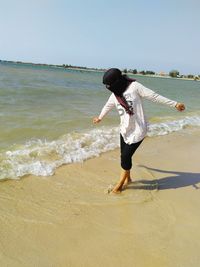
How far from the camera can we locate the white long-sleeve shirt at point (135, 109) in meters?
3.89

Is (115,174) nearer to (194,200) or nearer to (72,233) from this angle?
(194,200)

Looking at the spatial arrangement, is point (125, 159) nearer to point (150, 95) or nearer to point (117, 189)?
point (117, 189)

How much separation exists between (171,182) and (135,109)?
1.49 m

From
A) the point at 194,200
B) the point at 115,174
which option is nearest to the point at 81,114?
the point at 115,174

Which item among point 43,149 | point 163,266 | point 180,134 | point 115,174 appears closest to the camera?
point 163,266

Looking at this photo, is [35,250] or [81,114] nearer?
[35,250]

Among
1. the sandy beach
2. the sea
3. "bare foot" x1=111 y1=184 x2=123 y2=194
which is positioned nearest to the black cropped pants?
"bare foot" x1=111 y1=184 x2=123 y2=194

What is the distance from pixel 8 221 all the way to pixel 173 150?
4144 mm

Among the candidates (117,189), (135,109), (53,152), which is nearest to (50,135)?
(53,152)

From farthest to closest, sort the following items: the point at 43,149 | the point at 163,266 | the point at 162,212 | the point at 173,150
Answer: the point at 173,150, the point at 43,149, the point at 162,212, the point at 163,266

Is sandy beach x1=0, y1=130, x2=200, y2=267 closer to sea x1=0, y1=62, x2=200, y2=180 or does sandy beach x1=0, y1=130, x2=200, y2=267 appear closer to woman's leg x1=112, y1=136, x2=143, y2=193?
woman's leg x1=112, y1=136, x2=143, y2=193

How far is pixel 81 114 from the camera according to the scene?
10.4m

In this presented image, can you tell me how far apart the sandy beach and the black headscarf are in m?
1.22

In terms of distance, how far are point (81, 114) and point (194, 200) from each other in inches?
261
